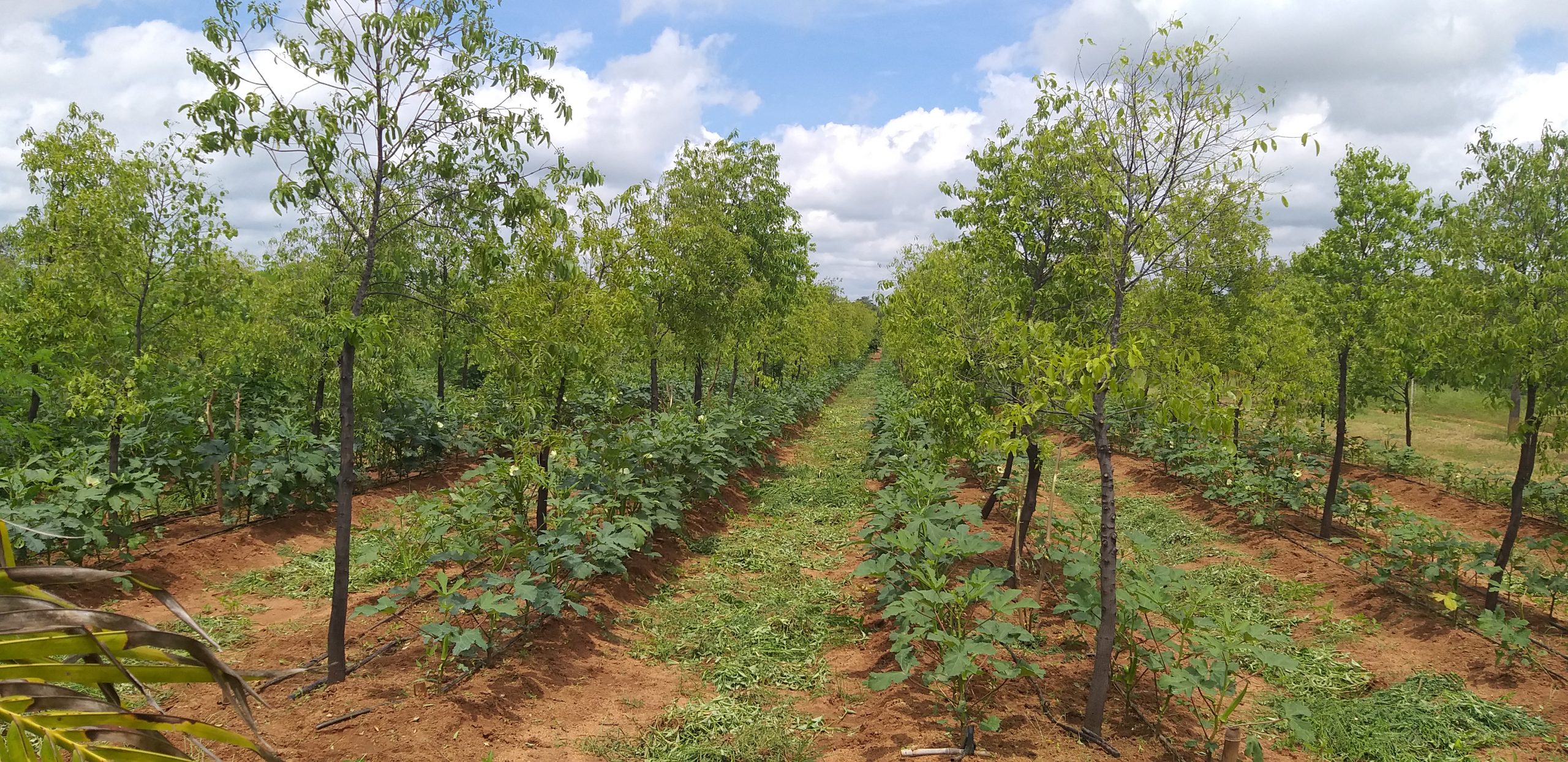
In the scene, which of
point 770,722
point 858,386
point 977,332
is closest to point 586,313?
point 977,332

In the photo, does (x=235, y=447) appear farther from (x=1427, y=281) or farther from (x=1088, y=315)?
(x=1427, y=281)

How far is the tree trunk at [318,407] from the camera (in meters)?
12.7

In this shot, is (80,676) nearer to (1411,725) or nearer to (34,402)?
(1411,725)

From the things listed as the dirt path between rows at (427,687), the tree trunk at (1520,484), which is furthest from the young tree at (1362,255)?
the dirt path between rows at (427,687)

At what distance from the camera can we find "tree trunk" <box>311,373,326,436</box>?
500 inches

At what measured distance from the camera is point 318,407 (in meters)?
13.7

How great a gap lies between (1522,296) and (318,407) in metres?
17.3

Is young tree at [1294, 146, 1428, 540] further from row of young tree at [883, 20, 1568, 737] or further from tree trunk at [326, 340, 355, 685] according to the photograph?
tree trunk at [326, 340, 355, 685]

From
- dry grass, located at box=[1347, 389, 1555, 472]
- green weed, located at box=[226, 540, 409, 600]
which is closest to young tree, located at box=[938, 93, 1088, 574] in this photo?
green weed, located at box=[226, 540, 409, 600]

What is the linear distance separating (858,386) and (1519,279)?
3432cm

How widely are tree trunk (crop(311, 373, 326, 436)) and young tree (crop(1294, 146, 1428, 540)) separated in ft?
50.9

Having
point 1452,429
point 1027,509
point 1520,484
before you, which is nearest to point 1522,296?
point 1520,484

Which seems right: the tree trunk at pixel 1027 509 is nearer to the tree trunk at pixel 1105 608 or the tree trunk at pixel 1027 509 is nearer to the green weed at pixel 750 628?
the green weed at pixel 750 628

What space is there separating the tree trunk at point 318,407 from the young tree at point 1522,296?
1545cm
